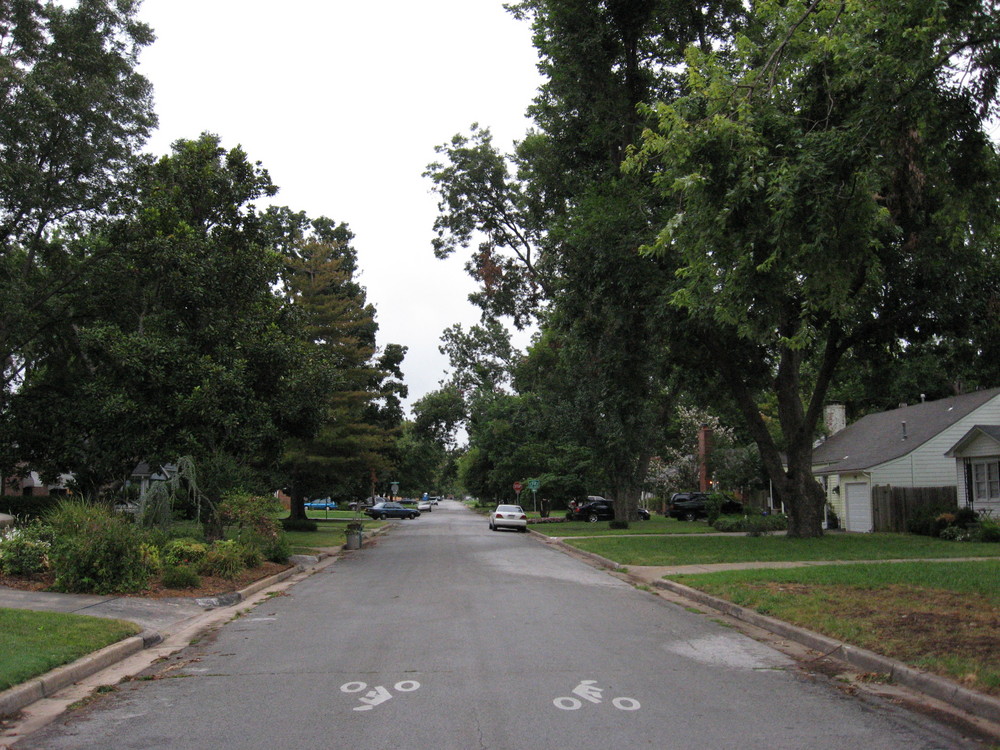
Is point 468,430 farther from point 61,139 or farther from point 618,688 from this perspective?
point 618,688

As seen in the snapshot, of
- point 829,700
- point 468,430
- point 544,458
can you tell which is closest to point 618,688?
point 829,700

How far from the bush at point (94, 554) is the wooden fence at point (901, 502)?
25446 mm

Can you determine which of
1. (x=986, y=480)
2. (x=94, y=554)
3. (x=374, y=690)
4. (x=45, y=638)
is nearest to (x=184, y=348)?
(x=94, y=554)

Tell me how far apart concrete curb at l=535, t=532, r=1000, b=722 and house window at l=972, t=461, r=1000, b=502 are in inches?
739

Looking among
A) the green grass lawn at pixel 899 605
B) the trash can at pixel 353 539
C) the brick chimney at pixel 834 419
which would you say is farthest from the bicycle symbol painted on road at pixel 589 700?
the brick chimney at pixel 834 419

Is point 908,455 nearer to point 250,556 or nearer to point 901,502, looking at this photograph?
point 901,502

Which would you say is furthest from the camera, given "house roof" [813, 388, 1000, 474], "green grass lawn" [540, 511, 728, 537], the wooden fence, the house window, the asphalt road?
"green grass lawn" [540, 511, 728, 537]

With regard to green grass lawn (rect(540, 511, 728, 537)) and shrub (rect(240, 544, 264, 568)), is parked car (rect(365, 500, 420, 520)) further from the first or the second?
shrub (rect(240, 544, 264, 568))

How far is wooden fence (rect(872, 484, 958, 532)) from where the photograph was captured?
2816cm

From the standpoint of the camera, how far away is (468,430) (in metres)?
73.1

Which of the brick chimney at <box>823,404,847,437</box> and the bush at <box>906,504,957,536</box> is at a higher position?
the brick chimney at <box>823,404,847,437</box>

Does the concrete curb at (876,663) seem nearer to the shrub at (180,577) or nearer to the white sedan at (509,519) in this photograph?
the shrub at (180,577)

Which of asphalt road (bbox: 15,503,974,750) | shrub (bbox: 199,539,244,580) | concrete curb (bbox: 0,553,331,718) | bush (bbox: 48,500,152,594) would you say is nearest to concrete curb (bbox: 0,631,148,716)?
concrete curb (bbox: 0,553,331,718)

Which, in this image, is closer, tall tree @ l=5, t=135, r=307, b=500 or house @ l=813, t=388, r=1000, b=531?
tall tree @ l=5, t=135, r=307, b=500
